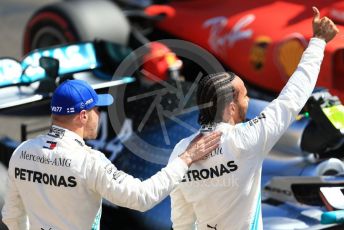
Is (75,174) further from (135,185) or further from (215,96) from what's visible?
(215,96)

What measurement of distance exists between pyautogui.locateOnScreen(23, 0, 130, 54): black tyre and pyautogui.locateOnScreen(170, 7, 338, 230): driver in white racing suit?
3806mm

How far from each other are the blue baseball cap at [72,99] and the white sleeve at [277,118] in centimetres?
60

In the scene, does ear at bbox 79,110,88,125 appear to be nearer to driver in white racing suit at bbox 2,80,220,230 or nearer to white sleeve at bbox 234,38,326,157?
driver in white racing suit at bbox 2,80,220,230

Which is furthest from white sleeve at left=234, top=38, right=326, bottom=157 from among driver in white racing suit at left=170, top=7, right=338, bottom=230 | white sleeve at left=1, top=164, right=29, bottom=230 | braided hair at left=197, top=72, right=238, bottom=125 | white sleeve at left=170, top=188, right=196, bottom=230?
white sleeve at left=1, top=164, right=29, bottom=230

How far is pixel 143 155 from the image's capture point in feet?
16.3

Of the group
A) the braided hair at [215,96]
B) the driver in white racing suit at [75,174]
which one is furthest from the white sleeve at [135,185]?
the braided hair at [215,96]

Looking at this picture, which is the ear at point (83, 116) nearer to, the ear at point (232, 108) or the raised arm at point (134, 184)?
the raised arm at point (134, 184)

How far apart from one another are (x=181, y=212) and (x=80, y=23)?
3.89m

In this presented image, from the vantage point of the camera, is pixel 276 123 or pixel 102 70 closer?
pixel 276 123

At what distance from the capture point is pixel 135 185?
121 inches

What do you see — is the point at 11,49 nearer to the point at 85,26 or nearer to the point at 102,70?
the point at 85,26

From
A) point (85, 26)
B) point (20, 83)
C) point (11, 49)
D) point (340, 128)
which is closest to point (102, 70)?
point (20, 83)

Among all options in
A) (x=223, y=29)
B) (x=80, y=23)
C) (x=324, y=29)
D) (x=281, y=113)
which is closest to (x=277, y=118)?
(x=281, y=113)

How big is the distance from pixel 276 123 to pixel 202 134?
0.98ft
